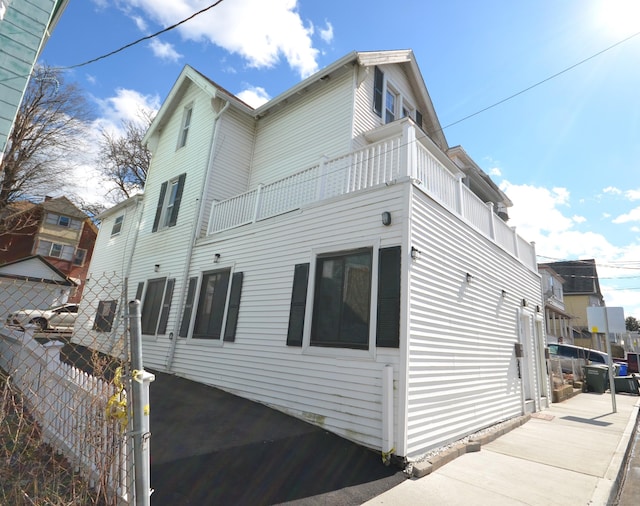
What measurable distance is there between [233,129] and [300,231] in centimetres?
625

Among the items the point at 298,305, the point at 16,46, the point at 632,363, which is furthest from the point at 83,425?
the point at 632,363

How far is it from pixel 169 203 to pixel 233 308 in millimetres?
6073

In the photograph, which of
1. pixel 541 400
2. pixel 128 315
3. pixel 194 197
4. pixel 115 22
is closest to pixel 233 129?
pixel 194 197

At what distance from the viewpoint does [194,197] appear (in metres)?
10.8

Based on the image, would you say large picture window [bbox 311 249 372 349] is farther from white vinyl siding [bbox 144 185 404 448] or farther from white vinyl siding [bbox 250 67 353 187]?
white vinyl siding [bbox 250 67 353 187]

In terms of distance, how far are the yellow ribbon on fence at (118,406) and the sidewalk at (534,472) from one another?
2705mm

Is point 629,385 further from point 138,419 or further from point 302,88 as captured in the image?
point 138,419

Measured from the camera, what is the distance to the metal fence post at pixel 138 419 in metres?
2.14

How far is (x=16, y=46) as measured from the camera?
3840mm

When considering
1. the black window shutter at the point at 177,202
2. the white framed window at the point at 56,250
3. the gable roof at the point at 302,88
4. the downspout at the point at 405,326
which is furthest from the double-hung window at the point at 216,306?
the white framed window at the point at 56,250

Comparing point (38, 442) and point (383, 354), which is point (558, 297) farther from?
point (38, 442)

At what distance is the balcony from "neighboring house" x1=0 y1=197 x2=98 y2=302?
28.6 m

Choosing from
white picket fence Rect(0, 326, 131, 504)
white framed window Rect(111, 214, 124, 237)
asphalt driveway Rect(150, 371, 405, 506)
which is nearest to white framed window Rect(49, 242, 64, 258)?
white framed window Rect(111, 214, 124, 237)

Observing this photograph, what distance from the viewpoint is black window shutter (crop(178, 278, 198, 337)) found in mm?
9188
